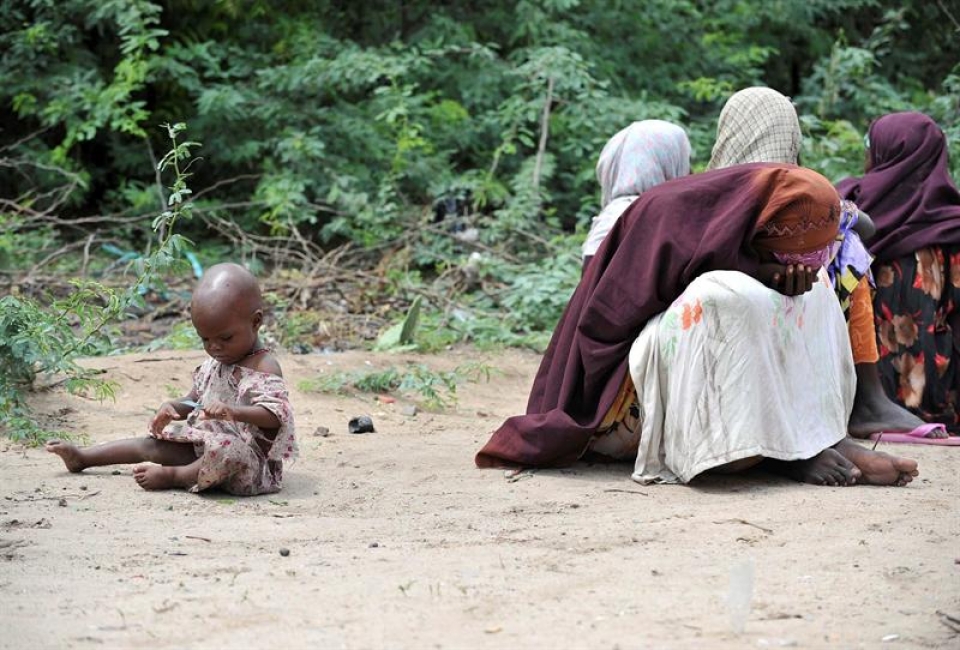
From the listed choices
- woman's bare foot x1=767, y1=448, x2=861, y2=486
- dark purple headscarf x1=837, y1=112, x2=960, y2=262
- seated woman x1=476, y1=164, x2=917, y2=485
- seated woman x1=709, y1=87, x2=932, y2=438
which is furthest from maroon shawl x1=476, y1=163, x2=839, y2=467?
dark purple headscarf x1=837, y1=112, x2=960, y2=262

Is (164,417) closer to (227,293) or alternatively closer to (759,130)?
(227,293)

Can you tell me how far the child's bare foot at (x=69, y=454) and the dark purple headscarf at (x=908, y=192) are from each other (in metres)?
3.63

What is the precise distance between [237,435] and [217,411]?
0.29 meters

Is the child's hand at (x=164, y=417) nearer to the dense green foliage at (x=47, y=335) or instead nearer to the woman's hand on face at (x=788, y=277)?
the dense green foliage at (x=47, y=335)

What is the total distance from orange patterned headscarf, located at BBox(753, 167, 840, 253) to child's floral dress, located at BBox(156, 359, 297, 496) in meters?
1.78

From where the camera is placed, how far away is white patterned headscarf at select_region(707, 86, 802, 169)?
17.7 ft

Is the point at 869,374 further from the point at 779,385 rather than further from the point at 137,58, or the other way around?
the point at 137,58

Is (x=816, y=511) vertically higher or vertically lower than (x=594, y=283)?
lower

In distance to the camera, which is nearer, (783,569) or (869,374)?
(783,569)

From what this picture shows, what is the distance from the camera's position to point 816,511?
4066 mm

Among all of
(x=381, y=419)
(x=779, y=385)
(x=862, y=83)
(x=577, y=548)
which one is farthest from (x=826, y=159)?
(x=577, y=548)

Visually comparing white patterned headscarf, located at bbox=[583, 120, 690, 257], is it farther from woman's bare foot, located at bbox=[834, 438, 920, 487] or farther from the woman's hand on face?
woman's bare foot, located at bbox=[834, 438, 920, 487]

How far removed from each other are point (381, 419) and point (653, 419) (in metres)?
1.96

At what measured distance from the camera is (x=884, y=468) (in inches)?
176
